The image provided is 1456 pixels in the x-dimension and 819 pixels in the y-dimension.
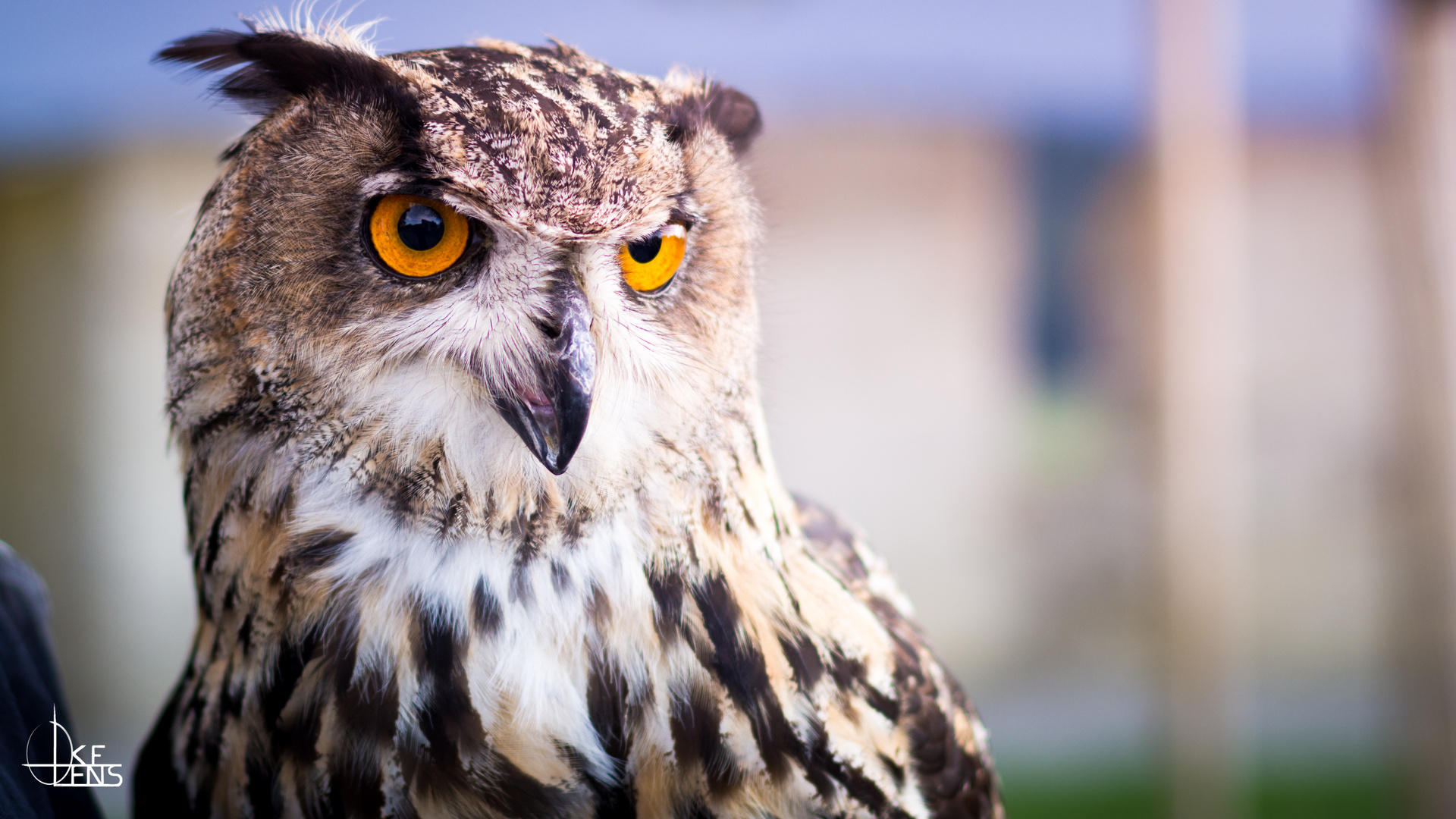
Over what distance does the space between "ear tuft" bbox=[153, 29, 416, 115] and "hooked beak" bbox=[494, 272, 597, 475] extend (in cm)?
16

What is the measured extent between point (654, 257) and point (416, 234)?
6.4 inches

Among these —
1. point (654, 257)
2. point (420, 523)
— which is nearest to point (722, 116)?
point (654, 257)

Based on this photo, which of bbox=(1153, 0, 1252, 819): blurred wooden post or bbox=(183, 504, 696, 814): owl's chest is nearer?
bbox=(183, 504, 696, 814): owl's chest

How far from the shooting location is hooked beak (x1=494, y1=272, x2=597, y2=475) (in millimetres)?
625

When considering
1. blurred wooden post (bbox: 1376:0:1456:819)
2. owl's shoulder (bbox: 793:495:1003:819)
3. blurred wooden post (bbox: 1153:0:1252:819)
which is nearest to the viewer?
owl's shoulder (bbox: 793:495:1003:819)

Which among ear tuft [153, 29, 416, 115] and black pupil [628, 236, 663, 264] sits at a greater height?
ear tuft [153, 29, 416, 115]

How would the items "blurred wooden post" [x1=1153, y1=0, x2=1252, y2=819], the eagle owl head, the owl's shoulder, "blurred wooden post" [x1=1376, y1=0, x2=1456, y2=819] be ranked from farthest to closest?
1. "blurred wooden post" [x1=1153, y1=0, x2=1252, y2=819]
2. "blurred wooden post" [x1=1376, y1=0, x2=1456, y2=819]
3. the owl's shoulder
4. the eagle owl head

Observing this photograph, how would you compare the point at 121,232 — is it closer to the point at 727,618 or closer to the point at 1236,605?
the point at 727,618

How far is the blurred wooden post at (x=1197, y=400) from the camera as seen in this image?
264 cm

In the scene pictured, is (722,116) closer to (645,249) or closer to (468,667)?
(645,249)

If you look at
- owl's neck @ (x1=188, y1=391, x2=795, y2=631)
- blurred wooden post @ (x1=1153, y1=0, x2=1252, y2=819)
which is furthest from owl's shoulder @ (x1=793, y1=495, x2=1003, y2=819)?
blurred wooden post @ (x1=1153, y1=0, x2=1252, y2=819)

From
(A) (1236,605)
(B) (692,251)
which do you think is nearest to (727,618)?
(B) (692,251)

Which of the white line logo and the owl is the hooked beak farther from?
the white line logo

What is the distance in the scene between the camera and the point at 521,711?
651mm
